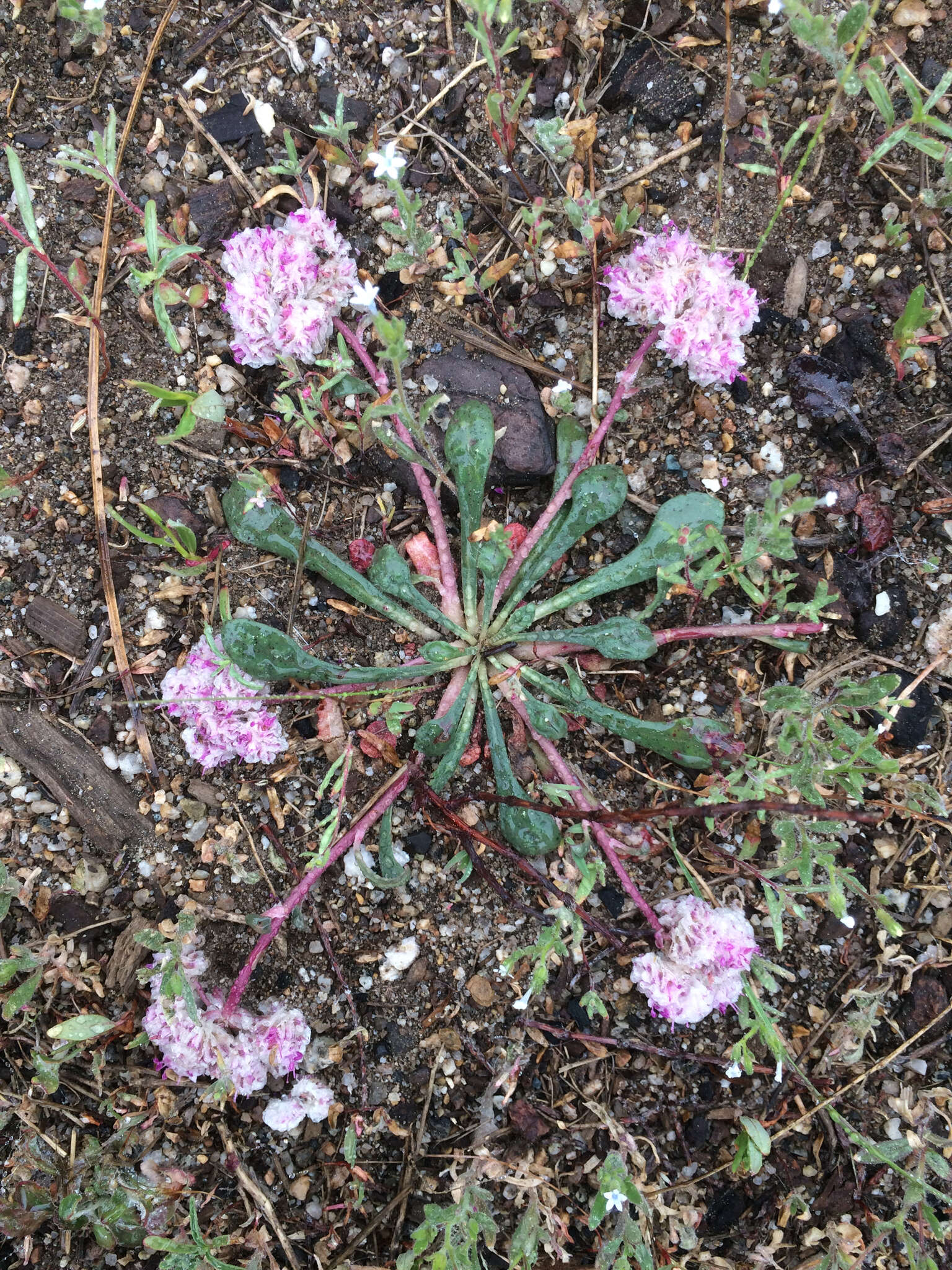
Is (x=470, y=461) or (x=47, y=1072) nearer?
(x=47, y=1072)

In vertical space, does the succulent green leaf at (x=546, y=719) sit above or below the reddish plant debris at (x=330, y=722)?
above

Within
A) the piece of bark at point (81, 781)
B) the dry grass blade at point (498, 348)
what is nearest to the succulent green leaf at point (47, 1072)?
the piece of bark at point (81, 781)

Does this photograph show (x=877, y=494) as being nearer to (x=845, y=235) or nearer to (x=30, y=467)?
(x=845, y=235)

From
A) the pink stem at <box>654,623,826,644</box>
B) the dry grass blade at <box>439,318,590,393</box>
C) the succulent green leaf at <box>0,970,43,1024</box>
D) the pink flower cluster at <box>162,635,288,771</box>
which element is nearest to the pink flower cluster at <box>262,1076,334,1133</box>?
the succulent green leaf at <box>0,970,43,1024</box>

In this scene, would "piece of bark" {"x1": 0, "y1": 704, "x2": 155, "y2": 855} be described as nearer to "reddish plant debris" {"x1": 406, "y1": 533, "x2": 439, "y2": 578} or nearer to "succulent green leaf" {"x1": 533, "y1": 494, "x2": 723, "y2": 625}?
"reddish plant debris" {"x1": 406, "y1": 533, "x2": 439, "y2": 578}

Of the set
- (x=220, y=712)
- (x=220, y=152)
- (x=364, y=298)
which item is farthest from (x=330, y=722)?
(x=220, y=152)

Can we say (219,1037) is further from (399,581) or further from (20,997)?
(399,581)

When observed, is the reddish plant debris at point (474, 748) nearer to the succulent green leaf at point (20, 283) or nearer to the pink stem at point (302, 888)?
the pink stem at point (302, 888)

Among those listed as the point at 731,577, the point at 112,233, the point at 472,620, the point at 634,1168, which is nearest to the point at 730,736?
the point at 731,577
